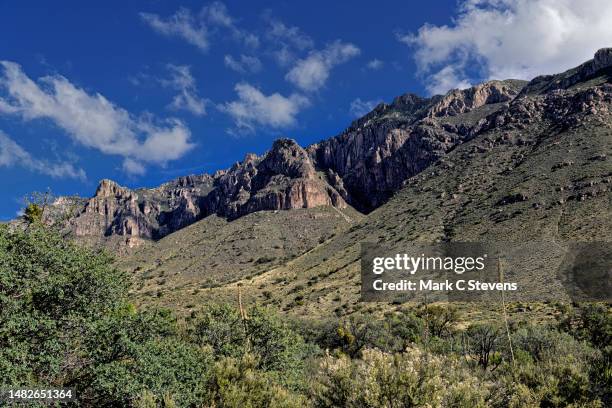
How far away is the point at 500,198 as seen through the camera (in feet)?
288

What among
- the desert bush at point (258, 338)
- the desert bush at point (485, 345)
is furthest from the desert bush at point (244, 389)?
the desert bush at point (485, 345)

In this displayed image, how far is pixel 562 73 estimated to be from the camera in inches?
6545

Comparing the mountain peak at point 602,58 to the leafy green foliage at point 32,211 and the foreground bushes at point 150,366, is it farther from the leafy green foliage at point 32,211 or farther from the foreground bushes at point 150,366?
the leafy green foliage at point 32,211

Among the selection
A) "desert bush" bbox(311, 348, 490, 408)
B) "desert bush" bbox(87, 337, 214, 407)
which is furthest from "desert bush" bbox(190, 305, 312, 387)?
"desert bush" bbox(311, 348, 490, 408)

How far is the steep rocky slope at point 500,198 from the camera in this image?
7069cm

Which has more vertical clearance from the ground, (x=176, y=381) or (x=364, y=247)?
(x=364, y=247)

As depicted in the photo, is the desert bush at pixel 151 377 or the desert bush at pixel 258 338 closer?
the desert bush at pixel 151 377

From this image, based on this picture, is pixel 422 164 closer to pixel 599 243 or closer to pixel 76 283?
pixel 599 243

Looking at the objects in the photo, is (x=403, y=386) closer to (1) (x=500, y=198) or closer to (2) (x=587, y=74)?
(1) (x=500, y=198)

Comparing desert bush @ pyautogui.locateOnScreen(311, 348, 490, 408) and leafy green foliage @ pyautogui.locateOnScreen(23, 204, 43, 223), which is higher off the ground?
leafy green foliage @ pyautogui.locateOnScreen(23, 204, 43, 223)

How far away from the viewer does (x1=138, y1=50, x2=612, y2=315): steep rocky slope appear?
2783 inches

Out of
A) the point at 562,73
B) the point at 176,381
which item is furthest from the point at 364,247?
the point at 562,73

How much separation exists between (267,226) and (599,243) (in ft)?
369

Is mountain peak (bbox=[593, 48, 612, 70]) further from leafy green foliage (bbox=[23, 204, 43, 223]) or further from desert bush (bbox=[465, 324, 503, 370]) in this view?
leafy green foliage (bbox=[23, 204, 43, 223])
